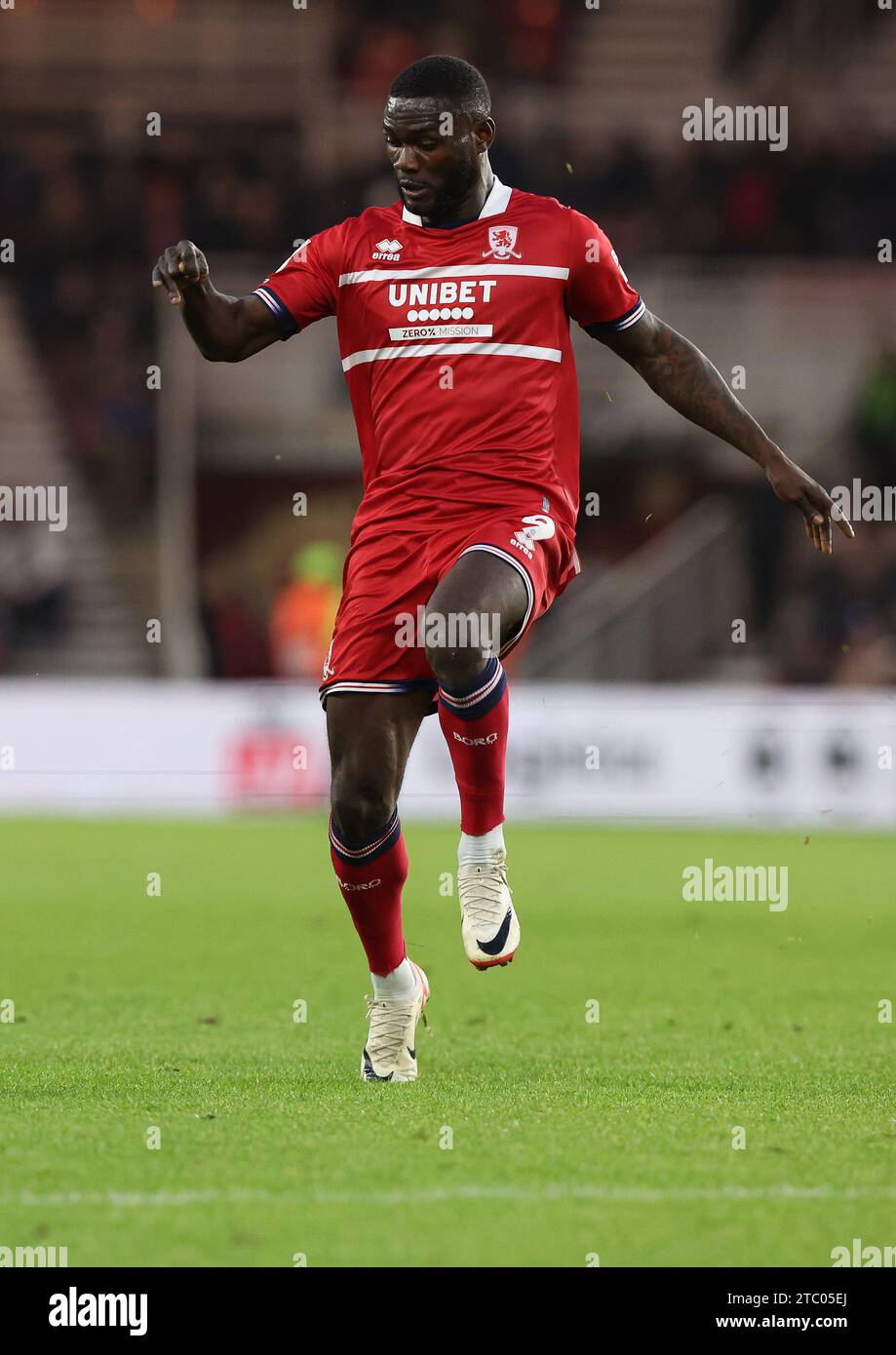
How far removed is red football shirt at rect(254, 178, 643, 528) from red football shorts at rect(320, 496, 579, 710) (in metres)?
0.07

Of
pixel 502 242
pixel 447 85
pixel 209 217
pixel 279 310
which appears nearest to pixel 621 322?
pixel 502 242

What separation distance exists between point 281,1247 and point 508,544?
2.31m

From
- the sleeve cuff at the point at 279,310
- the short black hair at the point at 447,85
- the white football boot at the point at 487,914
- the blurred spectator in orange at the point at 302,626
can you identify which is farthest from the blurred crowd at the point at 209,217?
the white football boot at the point at 487,914

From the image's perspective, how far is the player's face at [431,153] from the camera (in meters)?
5.52

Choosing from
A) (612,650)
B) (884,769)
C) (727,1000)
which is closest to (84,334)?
(612,650)

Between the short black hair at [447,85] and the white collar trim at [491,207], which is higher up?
the short black hair at [447,85]

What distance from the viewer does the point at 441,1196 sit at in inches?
160

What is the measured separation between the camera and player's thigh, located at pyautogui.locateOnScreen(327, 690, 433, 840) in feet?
17.9

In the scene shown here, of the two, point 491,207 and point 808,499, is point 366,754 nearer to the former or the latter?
point 808,499

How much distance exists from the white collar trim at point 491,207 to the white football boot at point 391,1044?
2.23 metres

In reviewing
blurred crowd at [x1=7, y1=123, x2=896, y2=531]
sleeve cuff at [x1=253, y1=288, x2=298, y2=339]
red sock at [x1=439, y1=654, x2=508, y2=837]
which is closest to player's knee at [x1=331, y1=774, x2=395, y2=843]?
red sock at [x1=439, y1=654, x2=508, y2=837]

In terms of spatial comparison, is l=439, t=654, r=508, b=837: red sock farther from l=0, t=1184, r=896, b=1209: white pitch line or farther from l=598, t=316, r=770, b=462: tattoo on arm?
l=0, t=1184, r=896, b=1209: white pitch line

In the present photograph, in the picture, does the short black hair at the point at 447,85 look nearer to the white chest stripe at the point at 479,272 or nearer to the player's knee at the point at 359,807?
the white chest stripe at the point at 479,272

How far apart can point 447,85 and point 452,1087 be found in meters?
2.73
